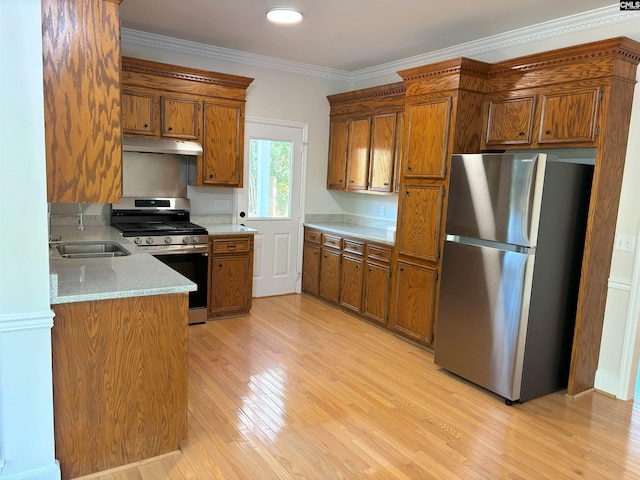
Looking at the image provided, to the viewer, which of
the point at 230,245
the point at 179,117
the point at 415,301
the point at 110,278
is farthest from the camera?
the point at 230,245

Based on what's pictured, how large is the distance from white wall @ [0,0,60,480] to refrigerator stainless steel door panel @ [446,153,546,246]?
8.86ft

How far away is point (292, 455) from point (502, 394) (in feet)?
5.22

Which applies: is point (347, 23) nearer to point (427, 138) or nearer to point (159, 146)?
point (427, 138)

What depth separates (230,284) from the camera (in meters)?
4.68

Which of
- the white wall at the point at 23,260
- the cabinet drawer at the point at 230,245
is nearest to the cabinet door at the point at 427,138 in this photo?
the cabinet drawer at the point at 230,245

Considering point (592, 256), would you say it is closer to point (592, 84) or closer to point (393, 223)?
point (592, 84)

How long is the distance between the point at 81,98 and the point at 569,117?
3100mm

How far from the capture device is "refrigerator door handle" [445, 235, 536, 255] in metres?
3.04

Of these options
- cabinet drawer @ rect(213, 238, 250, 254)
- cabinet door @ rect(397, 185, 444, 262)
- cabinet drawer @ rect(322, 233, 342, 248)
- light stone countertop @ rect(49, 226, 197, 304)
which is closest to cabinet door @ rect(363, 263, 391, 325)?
cabinet door @ rect(397, 185, 444, 262)

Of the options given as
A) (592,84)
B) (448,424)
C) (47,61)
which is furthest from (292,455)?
(592,84)

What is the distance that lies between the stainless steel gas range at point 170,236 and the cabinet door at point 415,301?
1.89 metres

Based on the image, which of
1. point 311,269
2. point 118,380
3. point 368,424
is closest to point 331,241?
point 311,269

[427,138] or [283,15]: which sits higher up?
[283,15]

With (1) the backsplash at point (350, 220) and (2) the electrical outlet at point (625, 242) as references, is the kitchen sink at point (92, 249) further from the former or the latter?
(2) the electrical outlet at point (625, 242)
